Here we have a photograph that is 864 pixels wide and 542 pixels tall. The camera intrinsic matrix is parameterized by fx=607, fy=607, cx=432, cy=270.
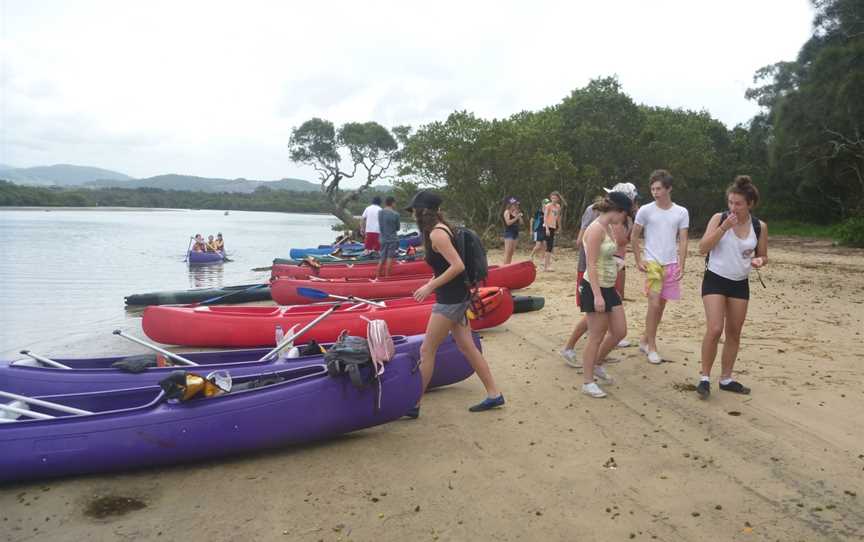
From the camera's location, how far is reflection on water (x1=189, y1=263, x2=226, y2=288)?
16.4 meters

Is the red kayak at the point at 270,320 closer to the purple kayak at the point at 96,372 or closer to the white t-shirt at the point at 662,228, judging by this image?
the purple kayak at the point at 96,372

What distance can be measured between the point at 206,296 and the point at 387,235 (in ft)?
11.6

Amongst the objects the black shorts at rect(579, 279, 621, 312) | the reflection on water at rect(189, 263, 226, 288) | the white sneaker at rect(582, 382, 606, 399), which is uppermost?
the black shorts at rect(579, 279, 621, 312)

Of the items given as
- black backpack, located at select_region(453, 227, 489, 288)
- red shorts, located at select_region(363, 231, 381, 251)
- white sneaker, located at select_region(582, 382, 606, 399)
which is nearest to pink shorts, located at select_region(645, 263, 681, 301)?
white sneaker, located at select_region(582, 382, 606, 399)

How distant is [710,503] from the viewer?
3197 millimetres

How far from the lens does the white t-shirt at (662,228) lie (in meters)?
5.44

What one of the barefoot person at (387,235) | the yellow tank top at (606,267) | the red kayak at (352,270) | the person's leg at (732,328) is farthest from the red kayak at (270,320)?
the red kayak at (352,270)

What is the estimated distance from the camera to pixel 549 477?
140 inches

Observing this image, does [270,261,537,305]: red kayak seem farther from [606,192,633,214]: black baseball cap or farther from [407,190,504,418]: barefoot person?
[407,190,504,418]: barefoot person

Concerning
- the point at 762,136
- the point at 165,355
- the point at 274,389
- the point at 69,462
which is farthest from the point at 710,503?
the point at 762,136

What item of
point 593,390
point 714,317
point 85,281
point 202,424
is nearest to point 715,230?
point 714,317

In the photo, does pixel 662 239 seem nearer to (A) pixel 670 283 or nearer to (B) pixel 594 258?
(A) pixel 670 283

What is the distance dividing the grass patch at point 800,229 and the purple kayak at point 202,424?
22.4 m

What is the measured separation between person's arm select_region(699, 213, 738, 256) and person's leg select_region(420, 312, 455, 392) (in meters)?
1.98
